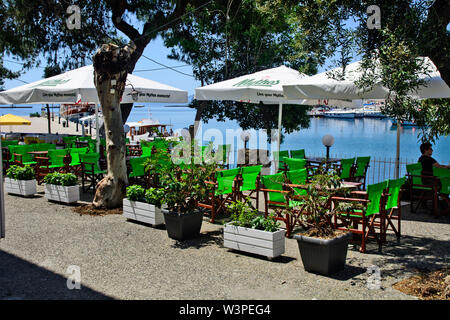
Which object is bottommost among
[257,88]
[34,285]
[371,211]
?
[34,285]

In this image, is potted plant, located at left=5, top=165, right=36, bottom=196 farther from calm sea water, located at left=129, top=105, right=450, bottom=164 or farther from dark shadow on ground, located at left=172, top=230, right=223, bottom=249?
calm sea water, located at left=129, top=105, right=450, bottom=164

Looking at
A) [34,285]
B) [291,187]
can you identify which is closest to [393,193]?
[291,187]

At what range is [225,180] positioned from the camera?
784 cm

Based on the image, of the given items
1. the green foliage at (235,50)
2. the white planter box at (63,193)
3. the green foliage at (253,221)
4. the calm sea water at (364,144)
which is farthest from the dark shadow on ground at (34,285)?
the green foliage at (235,50)

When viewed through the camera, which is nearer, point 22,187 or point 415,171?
point 415,171

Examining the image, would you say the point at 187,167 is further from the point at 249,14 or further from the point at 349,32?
the point at 249,14

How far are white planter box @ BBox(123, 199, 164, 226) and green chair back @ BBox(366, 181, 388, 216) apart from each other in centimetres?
341

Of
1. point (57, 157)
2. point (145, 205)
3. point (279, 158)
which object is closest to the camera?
point (145, 205)

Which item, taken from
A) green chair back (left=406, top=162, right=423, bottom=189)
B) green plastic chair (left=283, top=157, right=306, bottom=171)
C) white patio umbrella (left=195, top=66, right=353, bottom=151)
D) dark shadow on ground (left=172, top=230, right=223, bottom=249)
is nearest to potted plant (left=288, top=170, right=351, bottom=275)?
dark shadow on ground (left=172, top=230, right=223, bottom=249)

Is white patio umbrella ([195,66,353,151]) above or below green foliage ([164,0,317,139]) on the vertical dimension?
below

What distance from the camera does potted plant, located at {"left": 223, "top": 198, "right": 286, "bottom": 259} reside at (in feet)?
19.4

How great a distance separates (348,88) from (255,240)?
3163mm

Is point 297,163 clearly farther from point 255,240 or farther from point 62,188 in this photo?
point 62,188

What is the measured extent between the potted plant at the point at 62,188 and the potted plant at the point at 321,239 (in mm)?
5550
